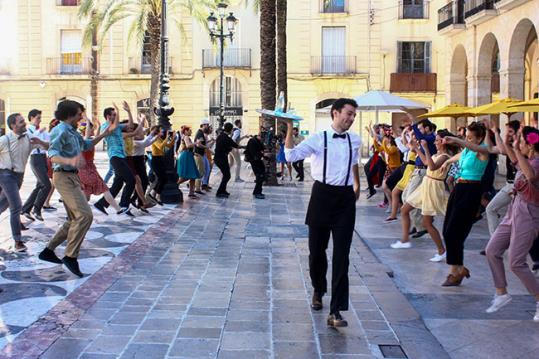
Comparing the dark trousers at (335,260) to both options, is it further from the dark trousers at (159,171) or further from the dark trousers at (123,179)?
the dark trousers at (159,171)

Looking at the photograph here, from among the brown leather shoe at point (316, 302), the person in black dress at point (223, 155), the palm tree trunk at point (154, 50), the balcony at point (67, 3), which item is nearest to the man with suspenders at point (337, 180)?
Result: the brown leather shoe at point (316, 302)

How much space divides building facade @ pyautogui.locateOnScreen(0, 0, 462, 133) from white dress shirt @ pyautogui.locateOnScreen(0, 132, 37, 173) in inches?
1217

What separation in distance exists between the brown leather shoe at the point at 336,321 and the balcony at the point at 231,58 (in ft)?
119

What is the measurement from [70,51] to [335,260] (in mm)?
39289

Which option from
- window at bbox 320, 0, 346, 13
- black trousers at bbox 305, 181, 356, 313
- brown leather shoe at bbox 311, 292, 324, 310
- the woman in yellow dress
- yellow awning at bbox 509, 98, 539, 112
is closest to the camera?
black trousers at bbox 305, 181, 356, 313

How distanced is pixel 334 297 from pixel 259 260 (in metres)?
2.86

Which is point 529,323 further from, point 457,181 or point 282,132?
point 282,132

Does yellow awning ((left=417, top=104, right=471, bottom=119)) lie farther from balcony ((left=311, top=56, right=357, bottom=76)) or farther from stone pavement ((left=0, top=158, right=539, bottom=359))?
balcony ((left=311, top=56, right=357, bottom=76))

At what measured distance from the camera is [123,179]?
12.0 meters

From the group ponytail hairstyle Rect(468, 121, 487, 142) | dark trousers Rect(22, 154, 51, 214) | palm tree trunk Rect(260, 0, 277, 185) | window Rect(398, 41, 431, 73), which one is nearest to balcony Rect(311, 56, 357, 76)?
window Rect(398, 41, 431, 73)

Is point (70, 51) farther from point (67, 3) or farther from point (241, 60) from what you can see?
point (241, 60)

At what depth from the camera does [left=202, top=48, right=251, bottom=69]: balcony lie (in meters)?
41.2

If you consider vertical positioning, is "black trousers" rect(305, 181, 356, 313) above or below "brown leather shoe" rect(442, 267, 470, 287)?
above

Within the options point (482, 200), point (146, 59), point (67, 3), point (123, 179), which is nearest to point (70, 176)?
point (482, 200)
